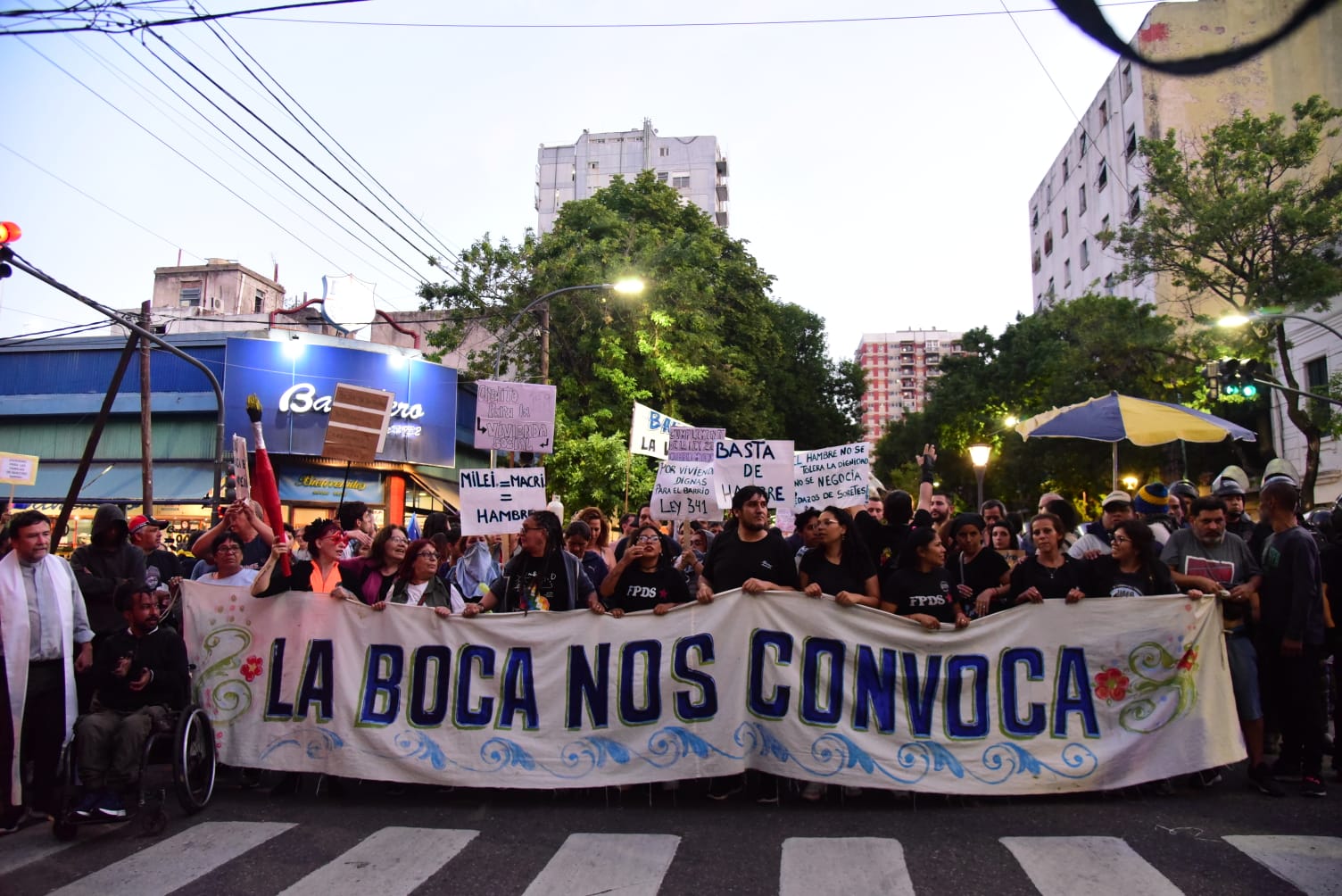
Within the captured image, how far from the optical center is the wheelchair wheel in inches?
233

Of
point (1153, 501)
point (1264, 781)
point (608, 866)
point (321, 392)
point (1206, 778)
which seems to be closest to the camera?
→ point (608, 866)

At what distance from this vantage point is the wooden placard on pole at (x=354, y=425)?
33.1 feet

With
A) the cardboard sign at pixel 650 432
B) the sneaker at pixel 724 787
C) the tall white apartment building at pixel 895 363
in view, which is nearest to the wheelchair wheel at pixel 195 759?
the sneaker at pixel 724 787

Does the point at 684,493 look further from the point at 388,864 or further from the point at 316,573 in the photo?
the point at 388,864

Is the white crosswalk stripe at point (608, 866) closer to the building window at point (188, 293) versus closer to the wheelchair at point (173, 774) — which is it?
the wheelchair at point (173, 774)

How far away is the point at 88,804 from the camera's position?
568cm

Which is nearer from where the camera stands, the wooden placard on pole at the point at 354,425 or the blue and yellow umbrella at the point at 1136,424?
the wooden placard on pole at the point at 354,425

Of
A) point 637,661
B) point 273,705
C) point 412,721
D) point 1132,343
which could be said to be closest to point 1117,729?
point 637,661

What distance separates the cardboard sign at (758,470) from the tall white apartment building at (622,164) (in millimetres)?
60263

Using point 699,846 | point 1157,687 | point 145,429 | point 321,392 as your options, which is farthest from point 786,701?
point 321,392

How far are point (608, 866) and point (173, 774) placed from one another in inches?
113

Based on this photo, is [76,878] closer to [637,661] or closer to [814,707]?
[637,661]

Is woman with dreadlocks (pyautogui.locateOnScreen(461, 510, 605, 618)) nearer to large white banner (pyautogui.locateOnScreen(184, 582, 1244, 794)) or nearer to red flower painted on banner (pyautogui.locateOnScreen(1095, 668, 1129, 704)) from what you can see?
large white banner (pyautogui.locateOnScreen(184, 582, 1244, 794))

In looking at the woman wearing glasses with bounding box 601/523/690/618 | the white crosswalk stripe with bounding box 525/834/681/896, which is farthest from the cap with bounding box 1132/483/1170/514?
the white crosswalk stripe with bounding box 525/834/681/896
